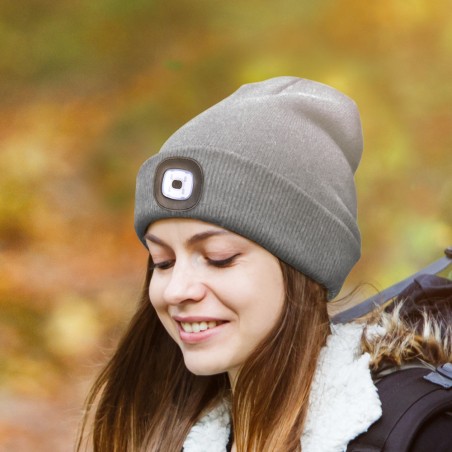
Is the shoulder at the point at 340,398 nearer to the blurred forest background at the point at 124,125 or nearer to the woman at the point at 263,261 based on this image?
the woman at the point at 263,261

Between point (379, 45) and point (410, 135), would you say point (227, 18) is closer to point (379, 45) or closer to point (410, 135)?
point (379, 45)

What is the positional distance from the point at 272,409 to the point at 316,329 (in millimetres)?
138

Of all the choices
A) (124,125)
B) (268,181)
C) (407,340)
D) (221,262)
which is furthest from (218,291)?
(124,125)

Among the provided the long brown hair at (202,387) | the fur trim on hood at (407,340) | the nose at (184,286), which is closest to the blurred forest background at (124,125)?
the long brown hair at (202,387)

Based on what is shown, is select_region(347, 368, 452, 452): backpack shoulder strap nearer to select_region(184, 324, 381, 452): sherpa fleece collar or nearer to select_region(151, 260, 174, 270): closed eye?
select_region(184, 324, 381, 452): sherpa fleece collar

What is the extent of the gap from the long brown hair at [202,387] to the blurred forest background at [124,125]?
2.99 feet

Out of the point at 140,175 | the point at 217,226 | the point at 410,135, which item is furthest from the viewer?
the point at 410,135

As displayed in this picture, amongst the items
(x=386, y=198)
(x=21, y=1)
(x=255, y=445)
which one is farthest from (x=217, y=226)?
(x=21, y=1)

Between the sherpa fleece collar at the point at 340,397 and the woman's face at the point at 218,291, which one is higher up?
the woman's face at the point at 218,291

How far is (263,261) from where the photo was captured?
4.52ft

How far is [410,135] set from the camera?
102 inches

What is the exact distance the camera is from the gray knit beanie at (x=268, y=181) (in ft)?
4.52

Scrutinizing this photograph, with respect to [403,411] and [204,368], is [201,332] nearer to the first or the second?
[204,368]

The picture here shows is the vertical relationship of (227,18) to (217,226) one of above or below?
above
